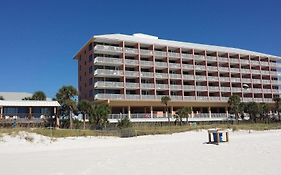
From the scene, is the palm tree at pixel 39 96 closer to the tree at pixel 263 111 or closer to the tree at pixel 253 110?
the tree at pixel 253 110

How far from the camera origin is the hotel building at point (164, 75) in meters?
56.1

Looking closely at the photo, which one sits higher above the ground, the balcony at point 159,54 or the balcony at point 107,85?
the balcony at point 159,54

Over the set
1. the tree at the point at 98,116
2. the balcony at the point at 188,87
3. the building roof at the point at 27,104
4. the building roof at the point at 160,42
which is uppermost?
the building roof at the point at 160,42

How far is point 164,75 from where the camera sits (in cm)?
6075

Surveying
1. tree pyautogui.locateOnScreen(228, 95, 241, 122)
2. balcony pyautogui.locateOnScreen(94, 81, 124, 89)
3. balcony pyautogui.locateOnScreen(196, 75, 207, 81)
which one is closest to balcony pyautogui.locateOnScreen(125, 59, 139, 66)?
balcony pyautogui.locateOnScreen(94, 81, 124, 89)

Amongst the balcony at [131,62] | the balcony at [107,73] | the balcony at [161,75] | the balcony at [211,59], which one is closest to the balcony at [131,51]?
the balcony at [131,62]

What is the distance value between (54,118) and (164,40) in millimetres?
34018

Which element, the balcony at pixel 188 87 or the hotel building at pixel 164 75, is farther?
the balcony at pixel 188 87

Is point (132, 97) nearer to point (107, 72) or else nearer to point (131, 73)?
point (131, 73)

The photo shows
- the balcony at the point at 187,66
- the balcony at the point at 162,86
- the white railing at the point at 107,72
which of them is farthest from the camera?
the balcony at the point at 187,66

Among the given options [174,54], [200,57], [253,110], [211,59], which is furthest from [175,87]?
[253,110]

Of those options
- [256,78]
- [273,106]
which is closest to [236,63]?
[256,78]

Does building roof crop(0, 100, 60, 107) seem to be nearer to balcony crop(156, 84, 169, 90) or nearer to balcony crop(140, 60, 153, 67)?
balcony crop(140, 60, 153, 67)

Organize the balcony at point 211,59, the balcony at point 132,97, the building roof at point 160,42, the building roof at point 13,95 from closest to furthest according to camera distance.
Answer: the balcony at point 132,97
the building roof at point 160,42
the balcony at point 211,59
the building roof at point 13,95
